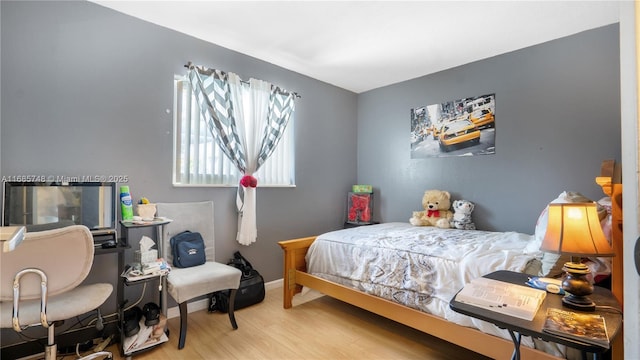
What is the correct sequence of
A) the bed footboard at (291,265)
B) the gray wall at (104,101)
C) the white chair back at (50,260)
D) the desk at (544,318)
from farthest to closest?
1. the bed footboard at (291,265)
2. the gray wall at (104,101)
3. the white chair back at (50,260)
4. the desk at (544,318)

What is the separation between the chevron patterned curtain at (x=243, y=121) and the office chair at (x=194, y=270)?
1.14ft

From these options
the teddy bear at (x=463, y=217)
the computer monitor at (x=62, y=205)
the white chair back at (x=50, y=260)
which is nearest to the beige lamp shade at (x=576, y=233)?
the teddy bear at (x=463, y=217)

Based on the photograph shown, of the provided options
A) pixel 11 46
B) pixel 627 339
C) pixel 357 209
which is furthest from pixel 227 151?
pixel 627 339

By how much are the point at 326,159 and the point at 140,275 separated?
2.51 meters

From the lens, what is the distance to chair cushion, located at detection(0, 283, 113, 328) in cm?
145

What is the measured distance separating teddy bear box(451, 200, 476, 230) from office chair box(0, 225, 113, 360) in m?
3.14

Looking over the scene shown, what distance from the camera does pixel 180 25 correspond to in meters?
2.55

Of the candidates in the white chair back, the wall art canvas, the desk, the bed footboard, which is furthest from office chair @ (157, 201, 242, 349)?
the wall art canvas

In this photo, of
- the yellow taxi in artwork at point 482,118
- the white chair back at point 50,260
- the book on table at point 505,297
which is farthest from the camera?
the yellow taxi in artwork at point 482,118

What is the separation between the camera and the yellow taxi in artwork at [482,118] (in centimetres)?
317

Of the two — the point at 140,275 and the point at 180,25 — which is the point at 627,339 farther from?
the point at 180,25

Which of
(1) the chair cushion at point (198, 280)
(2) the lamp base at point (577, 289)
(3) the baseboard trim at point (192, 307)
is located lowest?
(3) the baseboard trim at point (192, 307)

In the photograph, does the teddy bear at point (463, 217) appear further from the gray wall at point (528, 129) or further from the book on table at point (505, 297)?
the book on table at point (505, 297)

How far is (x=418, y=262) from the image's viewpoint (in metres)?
2.10
